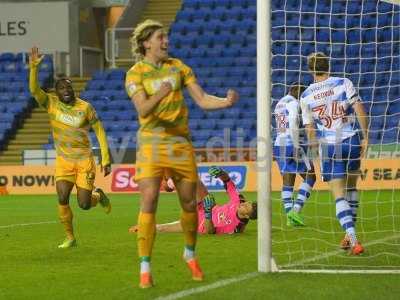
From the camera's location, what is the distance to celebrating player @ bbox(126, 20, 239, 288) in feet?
25.3

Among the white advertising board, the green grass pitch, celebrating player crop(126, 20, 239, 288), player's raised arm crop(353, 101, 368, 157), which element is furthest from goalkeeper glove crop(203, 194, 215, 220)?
the white advertising board

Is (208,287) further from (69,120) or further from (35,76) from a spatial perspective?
(69,120)

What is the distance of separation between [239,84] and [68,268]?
19800 millimetres

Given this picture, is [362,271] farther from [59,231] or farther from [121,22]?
[121,22]

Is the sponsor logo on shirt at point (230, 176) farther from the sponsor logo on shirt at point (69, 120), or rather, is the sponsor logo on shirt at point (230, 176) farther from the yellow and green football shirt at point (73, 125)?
the sponsor logo on shirt at point (69, 120)

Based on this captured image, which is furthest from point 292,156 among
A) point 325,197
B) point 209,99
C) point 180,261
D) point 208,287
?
point 208,287

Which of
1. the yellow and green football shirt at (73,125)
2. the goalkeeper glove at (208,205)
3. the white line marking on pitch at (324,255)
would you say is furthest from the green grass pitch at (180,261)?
the yellow and green football shirt at (73,125)

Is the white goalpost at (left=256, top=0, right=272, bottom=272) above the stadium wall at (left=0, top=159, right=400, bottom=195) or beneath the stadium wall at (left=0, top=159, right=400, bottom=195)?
above

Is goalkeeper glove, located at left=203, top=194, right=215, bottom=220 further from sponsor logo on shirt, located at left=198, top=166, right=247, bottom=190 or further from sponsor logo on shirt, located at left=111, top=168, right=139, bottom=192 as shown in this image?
sponsor logo on shirt, located at left=111, top=168, right=139, bottom=192

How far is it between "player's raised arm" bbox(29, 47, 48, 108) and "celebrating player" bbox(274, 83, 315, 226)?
3.47m

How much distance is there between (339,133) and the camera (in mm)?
10070

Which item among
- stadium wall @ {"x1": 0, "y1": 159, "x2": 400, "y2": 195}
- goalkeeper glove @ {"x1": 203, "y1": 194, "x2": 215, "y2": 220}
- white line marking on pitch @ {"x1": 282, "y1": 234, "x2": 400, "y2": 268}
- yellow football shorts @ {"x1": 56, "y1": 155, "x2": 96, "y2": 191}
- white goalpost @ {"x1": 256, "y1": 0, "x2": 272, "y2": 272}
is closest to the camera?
white goalpost @ {"x1": 256, "y1": 0, "x2": 272, "y2": 272}

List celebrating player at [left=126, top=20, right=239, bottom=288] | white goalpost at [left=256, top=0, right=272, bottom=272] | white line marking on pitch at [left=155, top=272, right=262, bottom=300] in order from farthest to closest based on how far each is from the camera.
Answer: white goalpost at [left=256, top=0, right=272, bottom=272], celebrating player at [left=126, top=20, right=239, bottom=288], white line marking on pitch at [left=155, top=272, right=262, bottom=300]

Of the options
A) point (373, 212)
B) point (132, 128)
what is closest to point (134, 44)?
point (373, 212)
